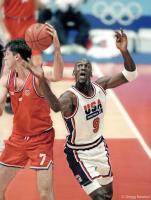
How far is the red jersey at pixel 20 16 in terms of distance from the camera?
13242mm

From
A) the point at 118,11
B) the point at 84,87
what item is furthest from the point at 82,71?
the point at 118,11

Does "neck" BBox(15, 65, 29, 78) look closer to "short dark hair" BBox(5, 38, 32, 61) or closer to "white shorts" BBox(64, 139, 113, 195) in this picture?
"short dark hair" BBox(5, 38, 32, 61)

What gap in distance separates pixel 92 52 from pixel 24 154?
9.78 metres

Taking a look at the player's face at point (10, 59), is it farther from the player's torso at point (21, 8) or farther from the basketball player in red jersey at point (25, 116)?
the player's torso at point (21, 8)

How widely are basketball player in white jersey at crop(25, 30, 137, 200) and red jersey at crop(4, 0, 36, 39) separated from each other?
5987mm

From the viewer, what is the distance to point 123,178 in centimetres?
916

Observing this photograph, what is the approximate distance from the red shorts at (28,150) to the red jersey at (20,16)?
6027mm

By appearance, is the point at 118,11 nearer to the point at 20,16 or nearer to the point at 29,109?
the point at 20,16

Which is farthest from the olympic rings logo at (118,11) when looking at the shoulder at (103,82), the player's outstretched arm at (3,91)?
the player's outstretched arm at (3,91)

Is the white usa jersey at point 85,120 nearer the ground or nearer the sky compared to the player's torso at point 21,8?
nearer the ground

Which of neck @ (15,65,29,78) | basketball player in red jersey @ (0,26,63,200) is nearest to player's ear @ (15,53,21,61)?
basketball player in red jersey @ (0,26,63,200)

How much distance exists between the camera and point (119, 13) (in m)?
17.6

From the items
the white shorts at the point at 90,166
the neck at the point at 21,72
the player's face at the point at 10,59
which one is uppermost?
the player's face at the point at 10,59

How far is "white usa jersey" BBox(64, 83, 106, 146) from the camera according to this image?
288 inches
